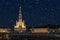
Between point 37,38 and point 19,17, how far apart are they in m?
51.9

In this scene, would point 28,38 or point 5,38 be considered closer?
point 28,38

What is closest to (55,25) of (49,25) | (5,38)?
(49,25)

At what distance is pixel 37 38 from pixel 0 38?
28.5ft

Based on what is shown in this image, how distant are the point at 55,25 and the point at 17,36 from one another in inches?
1975

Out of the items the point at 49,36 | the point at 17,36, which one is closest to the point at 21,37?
the point at 17,36

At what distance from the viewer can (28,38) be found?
6450cm

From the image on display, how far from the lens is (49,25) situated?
117 metres

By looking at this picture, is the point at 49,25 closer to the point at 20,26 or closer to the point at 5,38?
the point at 20,26

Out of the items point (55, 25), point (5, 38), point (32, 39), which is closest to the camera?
point (32, 39)

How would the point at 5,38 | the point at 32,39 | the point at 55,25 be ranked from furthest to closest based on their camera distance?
the point at 55,25 → the point at 5,38 → the point at 32,39

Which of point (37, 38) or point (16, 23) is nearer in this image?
point (37, 38)

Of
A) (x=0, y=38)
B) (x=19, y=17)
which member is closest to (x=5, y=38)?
(x=0, y=38)

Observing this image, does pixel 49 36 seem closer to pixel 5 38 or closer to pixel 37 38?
pixel 37 38

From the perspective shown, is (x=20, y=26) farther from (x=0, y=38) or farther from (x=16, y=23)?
(x=0, y=38)
